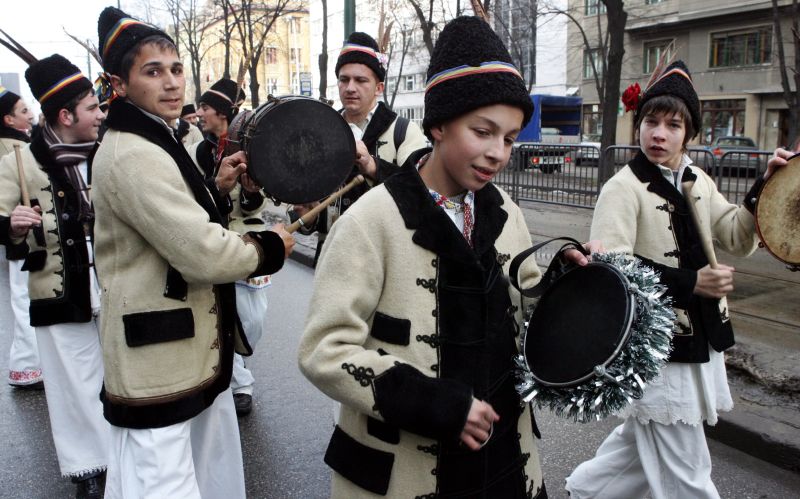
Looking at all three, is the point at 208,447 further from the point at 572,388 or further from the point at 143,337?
the point at 572,388

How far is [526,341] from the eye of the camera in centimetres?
196

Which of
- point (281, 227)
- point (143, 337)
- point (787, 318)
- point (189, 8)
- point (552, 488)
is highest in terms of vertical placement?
point (189, 8)

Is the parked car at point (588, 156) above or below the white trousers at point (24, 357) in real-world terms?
above

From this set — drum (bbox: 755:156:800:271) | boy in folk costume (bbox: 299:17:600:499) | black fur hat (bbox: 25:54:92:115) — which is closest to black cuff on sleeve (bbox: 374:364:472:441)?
boy in folk costume (bbox: 299:17:600:499)

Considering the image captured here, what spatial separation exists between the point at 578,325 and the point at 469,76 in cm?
76

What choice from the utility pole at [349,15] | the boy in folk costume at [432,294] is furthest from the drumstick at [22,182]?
the utility pole at [349,15]

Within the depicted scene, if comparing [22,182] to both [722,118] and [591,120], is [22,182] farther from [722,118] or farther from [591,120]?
[591,120]

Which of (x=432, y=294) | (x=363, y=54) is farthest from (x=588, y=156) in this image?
(x=432, y=294)

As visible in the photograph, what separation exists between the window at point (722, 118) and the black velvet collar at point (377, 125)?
32.5 meters

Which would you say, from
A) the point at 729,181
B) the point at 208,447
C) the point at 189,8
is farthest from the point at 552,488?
the point at 189,8

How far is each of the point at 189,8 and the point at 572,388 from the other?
117 ft

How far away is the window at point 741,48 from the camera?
3114cm

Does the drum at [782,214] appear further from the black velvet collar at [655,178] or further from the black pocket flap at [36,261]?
the black pocket flap at [36,261]

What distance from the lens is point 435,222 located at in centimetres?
186
